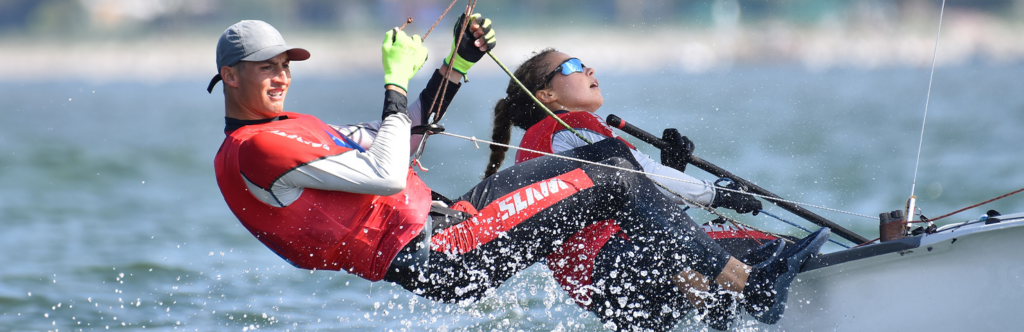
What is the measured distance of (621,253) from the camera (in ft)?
10.0

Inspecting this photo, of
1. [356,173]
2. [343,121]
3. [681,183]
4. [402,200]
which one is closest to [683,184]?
[681,183]

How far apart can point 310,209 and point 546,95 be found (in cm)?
137

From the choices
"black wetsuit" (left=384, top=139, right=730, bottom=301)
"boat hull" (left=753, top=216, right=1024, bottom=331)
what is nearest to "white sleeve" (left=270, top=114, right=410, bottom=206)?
"black wetsuit" (left=384, top=139, right=730, bottom=301)

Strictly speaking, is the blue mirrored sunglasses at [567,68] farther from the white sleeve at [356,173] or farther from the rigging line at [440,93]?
the white sleeve at [356,173]

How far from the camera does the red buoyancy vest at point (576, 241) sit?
3.17 metres

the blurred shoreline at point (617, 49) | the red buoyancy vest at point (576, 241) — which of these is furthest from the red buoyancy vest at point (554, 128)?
the blurred shoreline at point (617, 49)

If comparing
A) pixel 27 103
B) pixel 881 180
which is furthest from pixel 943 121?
pixel 27 103

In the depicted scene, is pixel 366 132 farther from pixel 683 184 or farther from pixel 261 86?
pixel 683 184

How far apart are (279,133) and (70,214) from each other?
774cm

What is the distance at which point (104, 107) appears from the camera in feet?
69.9

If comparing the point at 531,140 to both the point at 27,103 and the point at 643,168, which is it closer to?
the point at 643,168

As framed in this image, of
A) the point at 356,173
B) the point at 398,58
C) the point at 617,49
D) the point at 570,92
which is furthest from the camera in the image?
the point at 617,49

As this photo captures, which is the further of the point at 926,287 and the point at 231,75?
the point at 926,287

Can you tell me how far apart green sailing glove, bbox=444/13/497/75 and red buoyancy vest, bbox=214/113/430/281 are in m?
0.52
